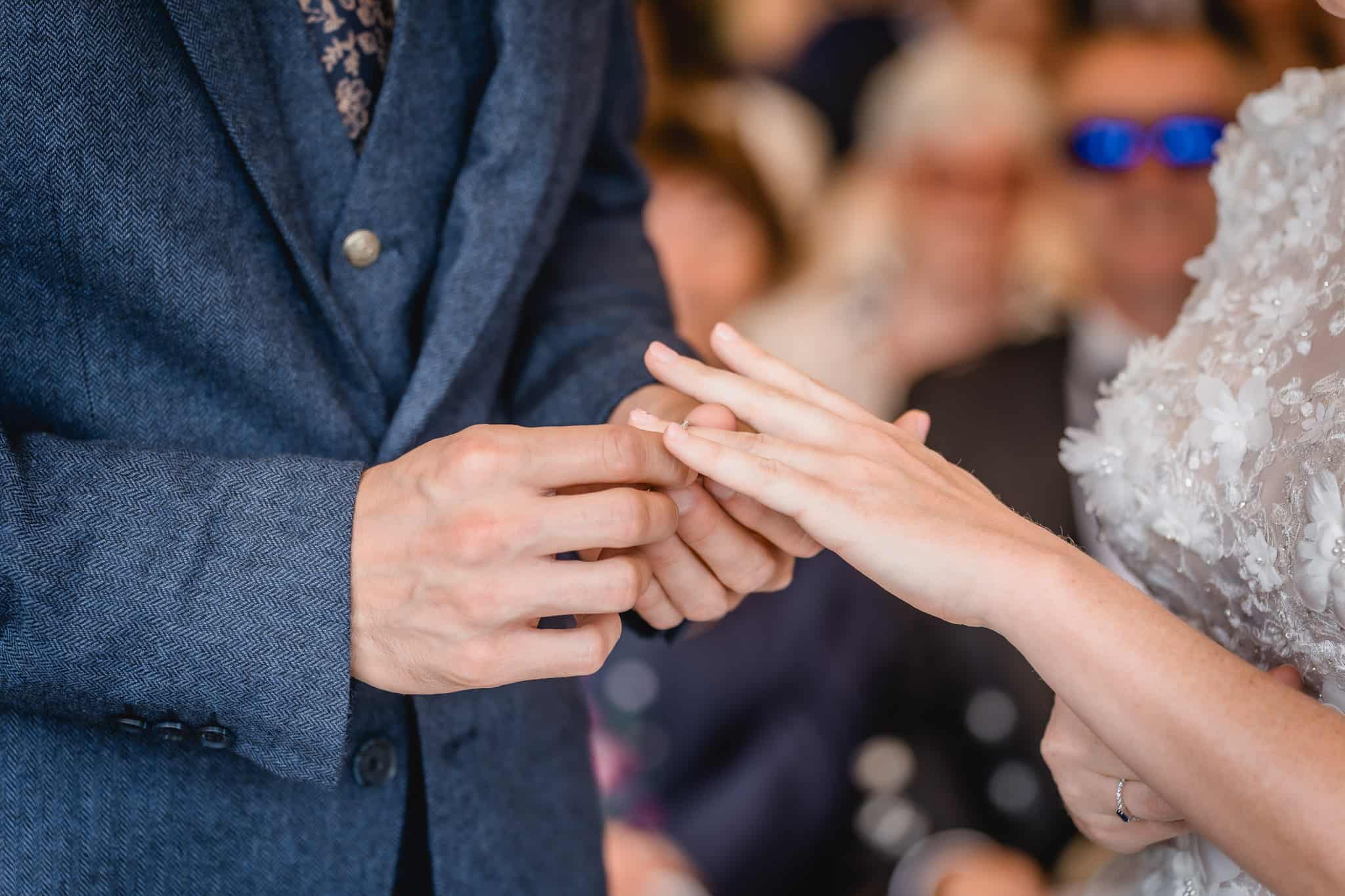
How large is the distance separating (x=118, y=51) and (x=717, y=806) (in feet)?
5.51

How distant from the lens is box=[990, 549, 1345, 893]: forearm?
687 mm

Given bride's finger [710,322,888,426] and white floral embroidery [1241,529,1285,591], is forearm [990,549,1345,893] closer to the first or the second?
white floral embroidery [1241,529,1285,591]

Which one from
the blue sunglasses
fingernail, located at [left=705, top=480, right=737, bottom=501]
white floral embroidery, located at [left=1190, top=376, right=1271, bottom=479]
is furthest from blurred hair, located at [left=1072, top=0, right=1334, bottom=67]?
fingernail, located at [left=705, top=480, right=737, bottom=501]

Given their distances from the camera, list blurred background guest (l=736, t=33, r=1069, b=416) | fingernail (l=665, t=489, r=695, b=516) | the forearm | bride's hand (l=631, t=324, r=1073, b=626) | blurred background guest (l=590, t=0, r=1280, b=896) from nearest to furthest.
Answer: the forearm, bride's hand (l=631, t=324, r=1073, b=626), fingernail (l=665, t=489, r=695, b=516), blurred background guest (l=590, t=0, r=1280, b=896), blurred background guest (l=736, t=33, r=1069, b=416)

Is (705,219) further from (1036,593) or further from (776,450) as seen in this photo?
(1036,593)

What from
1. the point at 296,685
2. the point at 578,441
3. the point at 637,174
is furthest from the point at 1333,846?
the point at 637,174

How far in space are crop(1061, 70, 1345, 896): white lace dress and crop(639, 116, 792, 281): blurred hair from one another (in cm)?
146

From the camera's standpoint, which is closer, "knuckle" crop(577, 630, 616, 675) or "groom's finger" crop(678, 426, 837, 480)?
"knuckle" crop(577, 630, 616, 675)

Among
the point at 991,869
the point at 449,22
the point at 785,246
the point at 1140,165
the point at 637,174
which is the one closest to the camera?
the point at 449,22

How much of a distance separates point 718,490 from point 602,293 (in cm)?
33

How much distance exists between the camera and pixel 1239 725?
2.36ft

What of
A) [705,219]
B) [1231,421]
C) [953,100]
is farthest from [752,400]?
[953,100]

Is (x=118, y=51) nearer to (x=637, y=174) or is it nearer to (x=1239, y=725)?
(x=637, y=174)

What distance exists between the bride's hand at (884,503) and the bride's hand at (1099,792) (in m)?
0.17
